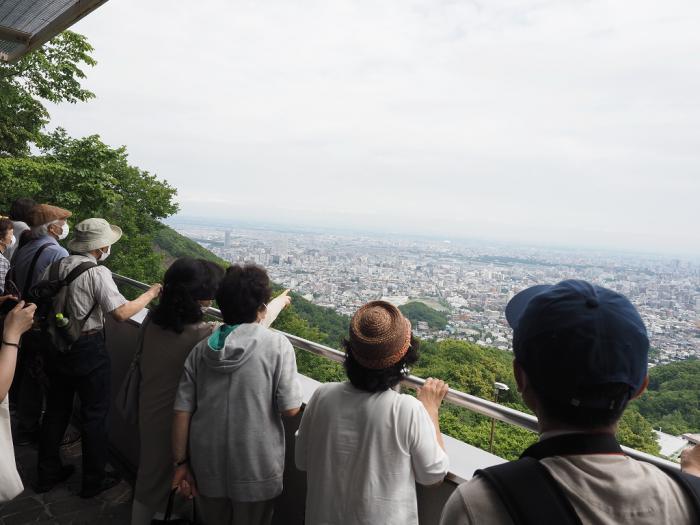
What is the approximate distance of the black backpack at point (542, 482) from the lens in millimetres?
650

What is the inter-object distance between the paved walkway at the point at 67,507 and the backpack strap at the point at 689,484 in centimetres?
279

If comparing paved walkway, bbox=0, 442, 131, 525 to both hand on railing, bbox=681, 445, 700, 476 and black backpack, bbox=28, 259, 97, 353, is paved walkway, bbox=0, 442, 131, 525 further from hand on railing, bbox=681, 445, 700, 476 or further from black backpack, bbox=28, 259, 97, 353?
hand on railing, bbox=681, 445, 700, 476

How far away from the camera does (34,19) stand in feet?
9.99

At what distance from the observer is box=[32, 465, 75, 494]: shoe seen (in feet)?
9.17

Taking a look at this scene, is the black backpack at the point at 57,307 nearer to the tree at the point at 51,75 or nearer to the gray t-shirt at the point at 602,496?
the gray t-shirt at the point at 602,496

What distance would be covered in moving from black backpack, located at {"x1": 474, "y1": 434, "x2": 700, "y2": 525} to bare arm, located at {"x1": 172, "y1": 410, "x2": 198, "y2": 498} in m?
1.46

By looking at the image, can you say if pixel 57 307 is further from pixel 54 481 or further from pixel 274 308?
pixel 274 308

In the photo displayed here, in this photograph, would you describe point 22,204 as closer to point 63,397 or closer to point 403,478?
point 63,397

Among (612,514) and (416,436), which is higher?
(612,514)

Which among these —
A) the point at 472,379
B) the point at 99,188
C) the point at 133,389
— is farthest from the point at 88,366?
the point at 99,188

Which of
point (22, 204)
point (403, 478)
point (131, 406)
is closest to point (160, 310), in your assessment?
point (131, 406)

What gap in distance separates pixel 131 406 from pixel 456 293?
2.60 metres

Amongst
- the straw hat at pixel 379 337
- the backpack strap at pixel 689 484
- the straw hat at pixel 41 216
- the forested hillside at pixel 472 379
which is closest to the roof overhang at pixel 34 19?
the straw hat at pixel 41 216

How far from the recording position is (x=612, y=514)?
0.66 m
